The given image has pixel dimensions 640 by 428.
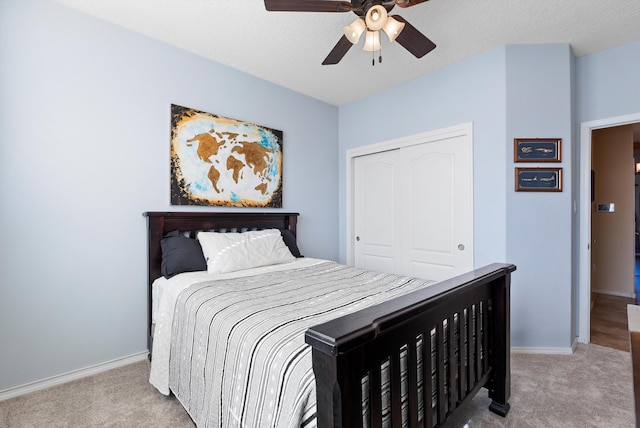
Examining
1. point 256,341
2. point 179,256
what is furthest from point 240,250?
point 256,341

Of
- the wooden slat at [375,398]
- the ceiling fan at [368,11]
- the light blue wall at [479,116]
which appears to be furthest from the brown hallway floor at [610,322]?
the ceiling fan at [368,11]

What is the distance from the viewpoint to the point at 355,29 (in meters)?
1.77

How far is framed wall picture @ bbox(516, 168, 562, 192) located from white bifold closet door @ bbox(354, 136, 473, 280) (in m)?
0.40

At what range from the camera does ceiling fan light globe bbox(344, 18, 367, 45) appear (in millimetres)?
1757

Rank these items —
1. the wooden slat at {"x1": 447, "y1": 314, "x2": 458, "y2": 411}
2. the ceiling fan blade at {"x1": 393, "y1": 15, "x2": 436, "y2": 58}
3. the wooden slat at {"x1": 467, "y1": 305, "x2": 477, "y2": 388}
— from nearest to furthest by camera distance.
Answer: the wooden slat at {"x1": 447, "y1": 314, "x2": 458, "y2": 411}
the wooden slat at {"x1": 467, "y1": 305, "x2": 477, "y2": 388}
the ceiling fan blade at {"x1": 393, "y1": 15, "x2": 436, "y2": 58}

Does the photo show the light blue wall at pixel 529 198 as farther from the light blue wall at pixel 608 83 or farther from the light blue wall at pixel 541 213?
the light blue wall at pixel 608 83

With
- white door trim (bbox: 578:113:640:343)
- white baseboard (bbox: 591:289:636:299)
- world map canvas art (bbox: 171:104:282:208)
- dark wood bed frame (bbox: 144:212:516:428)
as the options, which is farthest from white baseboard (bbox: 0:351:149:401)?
white baseboard (bbox: 591:289:636:299)

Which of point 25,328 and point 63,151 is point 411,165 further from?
point 25,328

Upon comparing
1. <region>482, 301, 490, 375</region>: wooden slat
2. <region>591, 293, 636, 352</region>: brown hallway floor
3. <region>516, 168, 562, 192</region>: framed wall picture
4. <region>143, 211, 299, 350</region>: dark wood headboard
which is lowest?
<region>591, 293, 636, 352</region>: brown hallway floor

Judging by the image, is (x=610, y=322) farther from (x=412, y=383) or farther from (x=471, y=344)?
(x=412, y=383)

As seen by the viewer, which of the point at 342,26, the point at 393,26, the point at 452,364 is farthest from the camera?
the point at 342,26

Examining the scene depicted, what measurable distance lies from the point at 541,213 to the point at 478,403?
1.67 meters

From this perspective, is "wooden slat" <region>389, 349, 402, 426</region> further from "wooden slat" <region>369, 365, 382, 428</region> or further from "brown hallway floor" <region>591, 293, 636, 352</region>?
"brown hallway floor" <region>591, 293, 636, 352</region>

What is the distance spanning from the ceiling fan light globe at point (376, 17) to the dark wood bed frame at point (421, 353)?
1.45 meters
